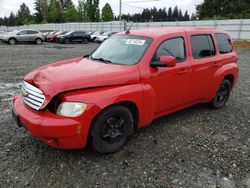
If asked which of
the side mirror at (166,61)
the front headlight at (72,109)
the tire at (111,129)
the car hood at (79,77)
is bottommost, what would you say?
the tire at (111,129)

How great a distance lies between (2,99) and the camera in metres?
6.71

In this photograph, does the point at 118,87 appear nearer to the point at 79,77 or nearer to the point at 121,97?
the point at 121,97

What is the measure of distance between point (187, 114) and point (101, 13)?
81132 millimetres

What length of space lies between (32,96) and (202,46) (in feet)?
11.1

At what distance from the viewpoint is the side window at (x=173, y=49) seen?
4582 millimetres

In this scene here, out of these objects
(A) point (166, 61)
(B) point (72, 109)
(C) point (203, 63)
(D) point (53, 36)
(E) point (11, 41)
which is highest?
(A) point (166, 61)

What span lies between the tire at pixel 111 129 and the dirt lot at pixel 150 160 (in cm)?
16

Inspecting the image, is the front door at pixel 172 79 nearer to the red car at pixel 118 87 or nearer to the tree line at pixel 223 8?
the red car at pixel 118 87

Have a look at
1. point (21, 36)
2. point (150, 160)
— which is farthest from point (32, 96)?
point (21, 36)

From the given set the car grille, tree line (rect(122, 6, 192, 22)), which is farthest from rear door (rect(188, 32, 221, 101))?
tree line (rect(122, 6, 192, 22))

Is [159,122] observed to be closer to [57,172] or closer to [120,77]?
[120,77]

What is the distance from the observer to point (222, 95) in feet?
20.5

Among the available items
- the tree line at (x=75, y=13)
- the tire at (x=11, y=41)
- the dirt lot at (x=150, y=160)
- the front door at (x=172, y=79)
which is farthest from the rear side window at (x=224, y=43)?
the tree line at (x=75, y=13)

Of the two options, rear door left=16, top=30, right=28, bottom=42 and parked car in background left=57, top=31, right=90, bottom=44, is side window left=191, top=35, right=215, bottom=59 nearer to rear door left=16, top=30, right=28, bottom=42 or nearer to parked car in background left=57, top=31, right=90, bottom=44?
rear door left=16, top=30, right=28, bottom=42
